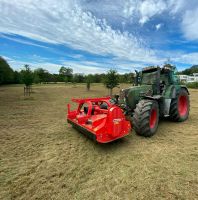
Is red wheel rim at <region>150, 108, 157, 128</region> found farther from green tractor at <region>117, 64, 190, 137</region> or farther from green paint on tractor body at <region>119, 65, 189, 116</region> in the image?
green paint on tractor body at <region>119, 65, 189, 116</region>

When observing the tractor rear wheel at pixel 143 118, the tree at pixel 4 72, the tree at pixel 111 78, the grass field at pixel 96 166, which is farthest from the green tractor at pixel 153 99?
the tree at pixel 4 72

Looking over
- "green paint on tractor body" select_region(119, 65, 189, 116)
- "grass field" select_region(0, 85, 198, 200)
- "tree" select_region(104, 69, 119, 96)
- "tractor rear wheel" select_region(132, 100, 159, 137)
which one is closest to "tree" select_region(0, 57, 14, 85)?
"tree" select_region(104, 69, 119, 96)

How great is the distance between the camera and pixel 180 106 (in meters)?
6.85

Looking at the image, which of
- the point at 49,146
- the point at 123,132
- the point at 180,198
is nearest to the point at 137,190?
the point at 180,198

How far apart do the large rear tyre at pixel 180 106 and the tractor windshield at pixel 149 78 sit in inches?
43.6

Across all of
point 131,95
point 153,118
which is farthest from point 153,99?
point 131,95

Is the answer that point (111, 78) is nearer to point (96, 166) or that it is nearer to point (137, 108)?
point (137, 108)

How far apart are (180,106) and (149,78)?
2017 millimetres

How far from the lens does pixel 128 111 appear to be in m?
5.52

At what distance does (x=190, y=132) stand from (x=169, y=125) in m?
0.86

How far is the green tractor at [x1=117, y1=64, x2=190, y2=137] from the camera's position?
4418mm

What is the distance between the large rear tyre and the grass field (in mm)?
1248

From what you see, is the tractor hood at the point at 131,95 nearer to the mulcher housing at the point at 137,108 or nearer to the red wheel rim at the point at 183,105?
the mulcher housing at the point at 137,108

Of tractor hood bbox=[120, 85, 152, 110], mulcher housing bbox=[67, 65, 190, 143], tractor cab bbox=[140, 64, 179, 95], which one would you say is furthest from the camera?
tractor cab bbox=[140, 64, 179, 95]
